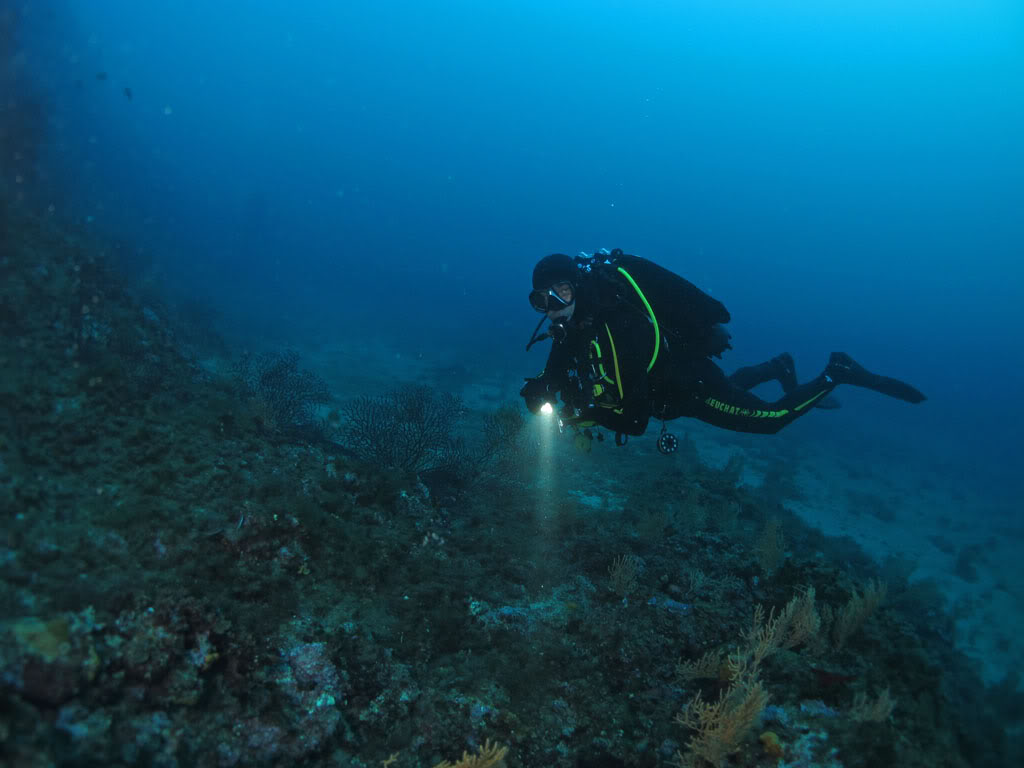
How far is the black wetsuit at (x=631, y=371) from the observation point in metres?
5.03

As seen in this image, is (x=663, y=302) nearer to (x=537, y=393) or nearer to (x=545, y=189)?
(x=537, y=393)

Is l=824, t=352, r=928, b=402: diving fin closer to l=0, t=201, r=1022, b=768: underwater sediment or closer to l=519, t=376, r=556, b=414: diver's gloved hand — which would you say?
l=0, t=201, r=1022, b=768: underwater sediment

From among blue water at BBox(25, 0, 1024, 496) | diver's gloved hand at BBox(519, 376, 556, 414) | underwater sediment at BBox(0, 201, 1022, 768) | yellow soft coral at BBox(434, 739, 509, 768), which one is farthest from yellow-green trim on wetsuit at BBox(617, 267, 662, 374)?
blue water at BBox(25, 0, 1024, 496)

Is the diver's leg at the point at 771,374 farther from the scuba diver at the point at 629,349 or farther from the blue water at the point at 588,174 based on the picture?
the blue water at the point at 588,174

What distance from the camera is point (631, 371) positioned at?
16.4ft

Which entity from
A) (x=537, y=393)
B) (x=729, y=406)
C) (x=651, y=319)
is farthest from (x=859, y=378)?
(x=537, y=393)

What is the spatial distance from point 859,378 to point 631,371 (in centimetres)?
507

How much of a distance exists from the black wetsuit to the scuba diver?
0.01 meters

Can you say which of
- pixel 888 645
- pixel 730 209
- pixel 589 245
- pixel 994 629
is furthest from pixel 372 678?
pixel 730 209

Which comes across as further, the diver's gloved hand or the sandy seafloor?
the sandy seafloor

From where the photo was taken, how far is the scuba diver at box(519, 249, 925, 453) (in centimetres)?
505

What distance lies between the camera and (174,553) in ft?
11.0

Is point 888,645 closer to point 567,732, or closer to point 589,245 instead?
point 567,732

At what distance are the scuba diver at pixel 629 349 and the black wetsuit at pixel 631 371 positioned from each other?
11 millimetres
